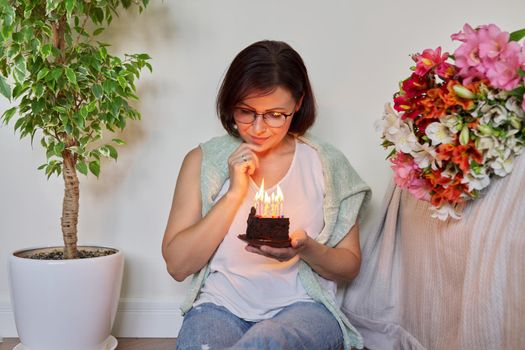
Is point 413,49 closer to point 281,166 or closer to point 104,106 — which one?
point 281,166

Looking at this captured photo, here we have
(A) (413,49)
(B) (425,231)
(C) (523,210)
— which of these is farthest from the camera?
(A) (413,49)

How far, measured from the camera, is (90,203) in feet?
7.19

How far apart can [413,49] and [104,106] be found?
1.11 meters

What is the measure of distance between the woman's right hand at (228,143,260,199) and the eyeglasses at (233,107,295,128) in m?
0.08

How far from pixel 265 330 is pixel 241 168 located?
1.53 feet

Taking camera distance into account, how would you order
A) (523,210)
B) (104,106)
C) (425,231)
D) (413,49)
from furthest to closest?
1. (413,49)
2. (104,106)
3. (425,231)
4. (523,210)

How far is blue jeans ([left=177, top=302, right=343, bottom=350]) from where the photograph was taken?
1.39 m

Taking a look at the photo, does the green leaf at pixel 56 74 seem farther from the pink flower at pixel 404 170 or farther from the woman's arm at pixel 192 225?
the pink flower at pixel 404 170

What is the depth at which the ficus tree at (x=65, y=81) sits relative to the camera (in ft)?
5.51

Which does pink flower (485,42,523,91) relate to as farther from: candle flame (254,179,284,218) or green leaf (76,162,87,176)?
green leaf (76,162,87,176)

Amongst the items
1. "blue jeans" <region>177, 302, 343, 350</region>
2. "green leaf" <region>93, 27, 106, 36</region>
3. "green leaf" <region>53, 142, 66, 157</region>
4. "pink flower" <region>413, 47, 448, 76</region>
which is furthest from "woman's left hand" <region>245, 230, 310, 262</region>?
"green leaf" <region>93, 27, 106, 36</region>

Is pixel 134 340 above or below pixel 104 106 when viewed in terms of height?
below

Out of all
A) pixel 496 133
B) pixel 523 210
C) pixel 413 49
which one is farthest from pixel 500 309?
pixel 413 49

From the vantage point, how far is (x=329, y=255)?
171 centimetres
